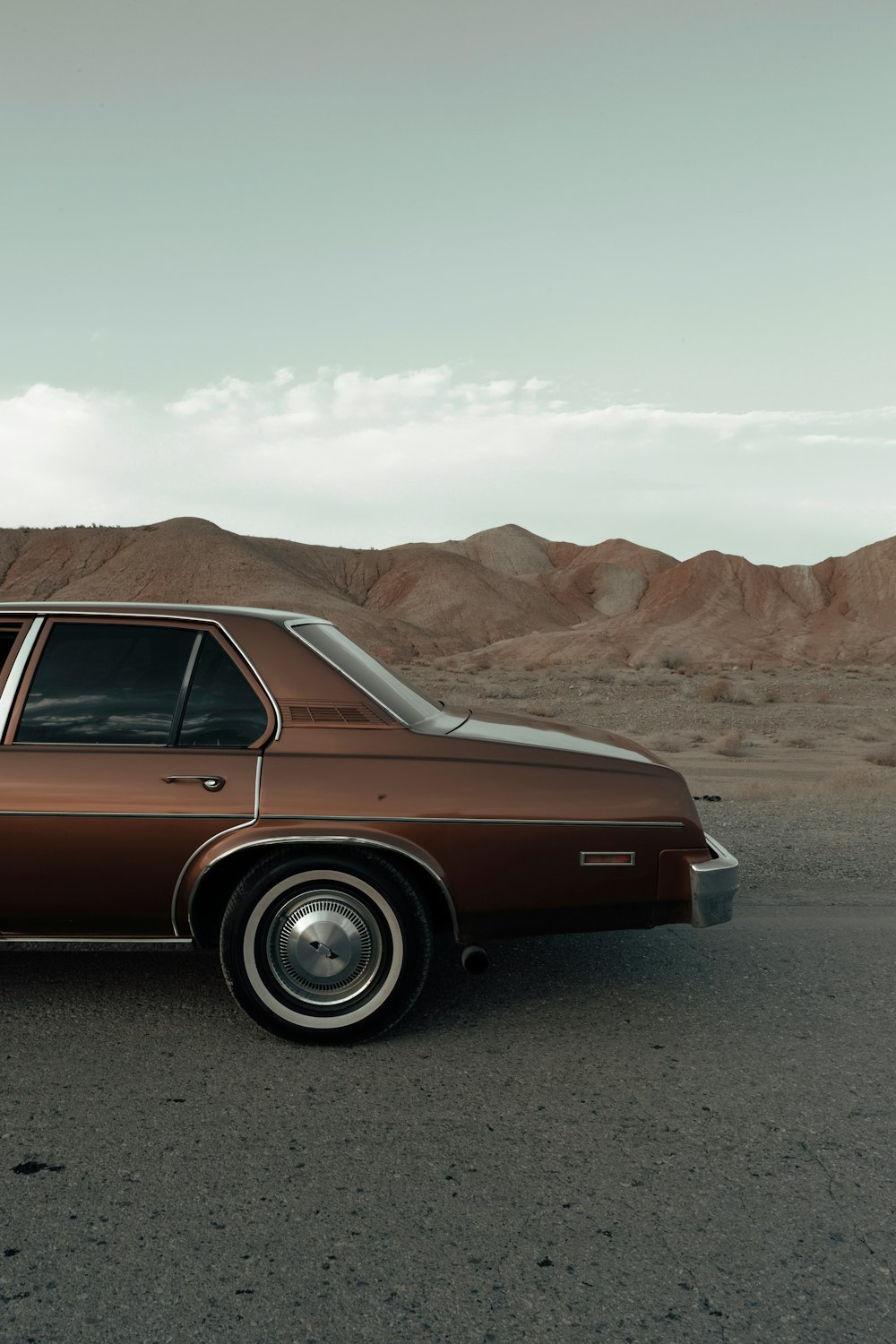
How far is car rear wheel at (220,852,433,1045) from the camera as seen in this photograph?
3922 millimetres

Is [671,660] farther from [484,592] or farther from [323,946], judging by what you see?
[484,592]

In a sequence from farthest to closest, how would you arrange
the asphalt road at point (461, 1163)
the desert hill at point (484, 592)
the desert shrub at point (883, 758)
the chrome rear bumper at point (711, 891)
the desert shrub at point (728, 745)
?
the desert hill at point (484, 592), the desert shrub at point (728, 745), the desert shrub at point (883, 758), the chrome rear bumper at point (711, 891), the asphalt road at point (461, 1163)

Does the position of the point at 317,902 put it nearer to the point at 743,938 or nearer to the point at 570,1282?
the point at 570,1282

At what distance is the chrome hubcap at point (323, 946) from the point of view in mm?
3955

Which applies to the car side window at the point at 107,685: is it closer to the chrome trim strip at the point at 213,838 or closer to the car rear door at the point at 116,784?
the car rear door at the point at 116,784

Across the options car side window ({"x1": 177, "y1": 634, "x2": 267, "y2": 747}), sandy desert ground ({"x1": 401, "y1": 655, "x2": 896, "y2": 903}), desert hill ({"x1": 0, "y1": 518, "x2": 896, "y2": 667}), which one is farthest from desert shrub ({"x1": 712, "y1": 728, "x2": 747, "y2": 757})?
desert hill ({"x1": 0, "y1": 518, "x2": 896, "y2": 667})

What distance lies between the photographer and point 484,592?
4250 inches

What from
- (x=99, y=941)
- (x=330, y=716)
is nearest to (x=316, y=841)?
(x=330, y=716)

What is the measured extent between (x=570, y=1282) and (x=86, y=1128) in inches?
62.3

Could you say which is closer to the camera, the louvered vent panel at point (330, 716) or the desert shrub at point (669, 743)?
the louvered vent panel at point (330, 716)

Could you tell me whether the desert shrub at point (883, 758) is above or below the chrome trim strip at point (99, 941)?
below

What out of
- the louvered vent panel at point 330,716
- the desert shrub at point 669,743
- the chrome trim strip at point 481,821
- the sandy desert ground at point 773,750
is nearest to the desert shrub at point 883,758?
the sandy desert ground at point 773,750

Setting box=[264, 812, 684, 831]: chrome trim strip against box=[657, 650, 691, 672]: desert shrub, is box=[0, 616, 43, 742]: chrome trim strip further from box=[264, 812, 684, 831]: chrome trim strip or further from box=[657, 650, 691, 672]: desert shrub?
box=[657, 650, 691, 672]: desert shrub

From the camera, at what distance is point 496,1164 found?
314 cm
